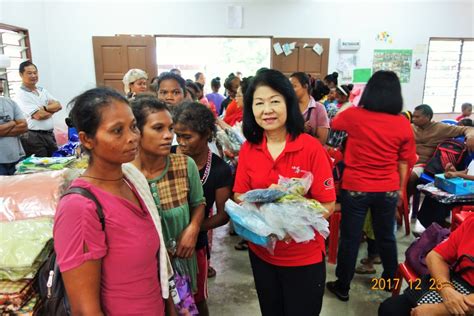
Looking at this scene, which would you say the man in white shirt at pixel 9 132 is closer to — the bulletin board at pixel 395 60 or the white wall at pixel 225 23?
the white wall at pixel 225 23

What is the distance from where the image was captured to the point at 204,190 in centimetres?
162

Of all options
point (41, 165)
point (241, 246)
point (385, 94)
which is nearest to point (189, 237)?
point (41, 165)

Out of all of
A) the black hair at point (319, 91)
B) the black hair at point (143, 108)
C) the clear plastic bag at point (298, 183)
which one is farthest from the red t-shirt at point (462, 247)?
the black hair at point (319, 91)

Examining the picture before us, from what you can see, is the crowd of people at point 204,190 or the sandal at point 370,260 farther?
the sandal at point 370,260

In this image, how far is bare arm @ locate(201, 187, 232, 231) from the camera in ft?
5.10

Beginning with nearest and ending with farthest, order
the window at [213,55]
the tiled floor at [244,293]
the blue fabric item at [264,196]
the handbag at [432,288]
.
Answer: the blue fabric item at [264,196], the handbag at [432,288], the tiled floor at [244,293], the window at [213,55]

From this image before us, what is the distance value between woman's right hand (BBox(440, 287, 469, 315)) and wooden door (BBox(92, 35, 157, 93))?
5.96 m

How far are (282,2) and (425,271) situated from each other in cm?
609

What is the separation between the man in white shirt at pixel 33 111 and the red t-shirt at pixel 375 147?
3.32m

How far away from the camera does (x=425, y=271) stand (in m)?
1.84

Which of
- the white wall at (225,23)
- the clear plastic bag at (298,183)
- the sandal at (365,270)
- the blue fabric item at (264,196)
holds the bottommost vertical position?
the sandal at (365,270)

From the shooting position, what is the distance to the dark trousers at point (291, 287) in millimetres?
1394

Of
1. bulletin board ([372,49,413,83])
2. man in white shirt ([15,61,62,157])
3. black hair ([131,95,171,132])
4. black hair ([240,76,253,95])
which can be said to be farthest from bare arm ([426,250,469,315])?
bulletin board ([372,49,413,83])

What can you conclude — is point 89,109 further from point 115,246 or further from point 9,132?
point 9,132
